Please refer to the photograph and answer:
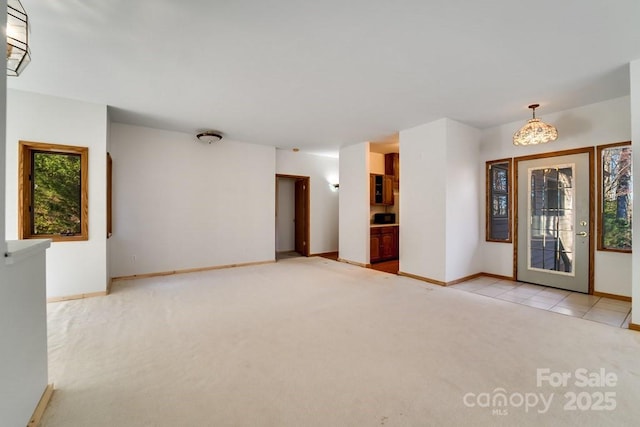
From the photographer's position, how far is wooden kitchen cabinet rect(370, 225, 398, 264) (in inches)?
247

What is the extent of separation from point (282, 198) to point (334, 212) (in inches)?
63.3

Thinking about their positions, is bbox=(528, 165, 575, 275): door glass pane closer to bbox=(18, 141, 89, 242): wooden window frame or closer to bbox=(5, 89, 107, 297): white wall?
bbox=(5, 89, 107, 297): white wall

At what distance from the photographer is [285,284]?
15.0ft

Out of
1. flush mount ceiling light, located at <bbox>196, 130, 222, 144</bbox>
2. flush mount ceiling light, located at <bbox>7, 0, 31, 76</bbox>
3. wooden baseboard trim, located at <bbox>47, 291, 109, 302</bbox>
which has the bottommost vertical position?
wooden baseboard trim, located at <bbox>47, 291, 109, 302</bbox>

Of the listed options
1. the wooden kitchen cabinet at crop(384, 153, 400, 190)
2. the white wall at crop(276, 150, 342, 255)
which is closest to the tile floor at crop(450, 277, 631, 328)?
the wooden kitchen cabinet at crop(384, 153, 400, 190)

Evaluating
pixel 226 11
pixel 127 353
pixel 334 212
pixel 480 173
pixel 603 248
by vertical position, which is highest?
pixel 226 11

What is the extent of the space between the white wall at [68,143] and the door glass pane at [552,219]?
266 inches

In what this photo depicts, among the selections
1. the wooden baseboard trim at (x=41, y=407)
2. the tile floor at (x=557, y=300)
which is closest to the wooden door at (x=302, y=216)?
the tile floor at (x=557, y=300)

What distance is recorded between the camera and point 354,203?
631 cm

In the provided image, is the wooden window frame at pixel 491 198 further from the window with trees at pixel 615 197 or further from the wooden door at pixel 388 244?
the wooden door at pixel 388 244

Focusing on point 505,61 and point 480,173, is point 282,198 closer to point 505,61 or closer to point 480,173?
point 480,173

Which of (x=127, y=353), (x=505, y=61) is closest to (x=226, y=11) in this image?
(x=505, y=61)

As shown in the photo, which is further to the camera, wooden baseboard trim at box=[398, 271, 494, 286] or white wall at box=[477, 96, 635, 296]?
wooden baseboard trim at box=[398, 271, 494, 286]

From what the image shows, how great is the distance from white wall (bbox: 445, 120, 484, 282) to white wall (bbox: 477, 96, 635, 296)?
387 millimetres
